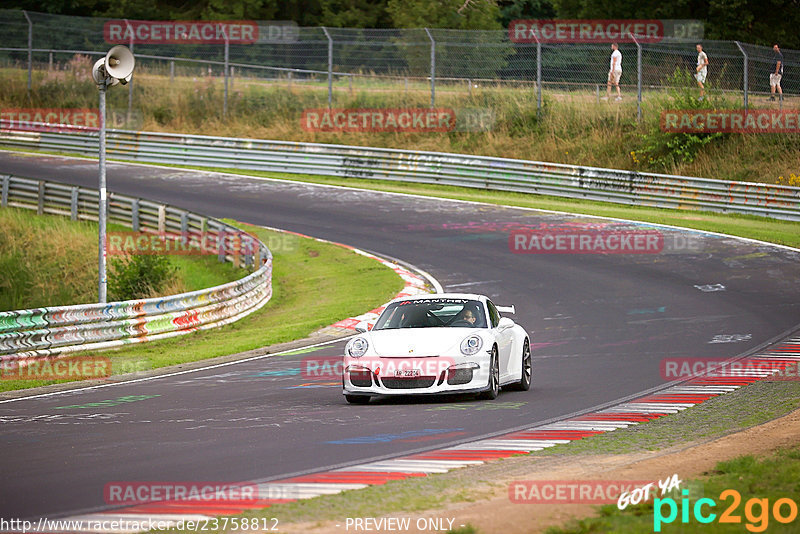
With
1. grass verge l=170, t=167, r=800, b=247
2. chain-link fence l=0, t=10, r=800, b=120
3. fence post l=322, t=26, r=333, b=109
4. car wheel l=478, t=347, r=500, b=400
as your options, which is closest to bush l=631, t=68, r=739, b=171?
chain-link fence l=0, t=10, r=800, b=120

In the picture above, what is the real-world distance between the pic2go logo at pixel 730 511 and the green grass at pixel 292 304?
1013 centimetres

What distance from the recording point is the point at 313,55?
40594 mm

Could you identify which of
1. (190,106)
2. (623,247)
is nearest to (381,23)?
(190,106)

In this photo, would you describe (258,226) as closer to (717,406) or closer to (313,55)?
(313,55)

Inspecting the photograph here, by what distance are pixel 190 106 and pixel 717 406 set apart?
36800 millimetres

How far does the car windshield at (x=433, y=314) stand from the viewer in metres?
12.9

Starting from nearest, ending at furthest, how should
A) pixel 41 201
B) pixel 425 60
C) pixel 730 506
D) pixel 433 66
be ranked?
pixel 730 506 → pixel 41 201 → pixel 433 66 → pixel 425 60

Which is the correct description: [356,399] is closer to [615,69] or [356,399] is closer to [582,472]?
[582,472]

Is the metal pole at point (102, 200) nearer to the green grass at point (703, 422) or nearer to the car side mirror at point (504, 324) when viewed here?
the car side mirror at point (504, 324)

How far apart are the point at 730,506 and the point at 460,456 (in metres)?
2.81

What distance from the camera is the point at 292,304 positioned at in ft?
75.4

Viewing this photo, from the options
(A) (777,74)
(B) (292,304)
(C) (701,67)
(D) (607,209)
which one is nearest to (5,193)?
(B) (292,304)

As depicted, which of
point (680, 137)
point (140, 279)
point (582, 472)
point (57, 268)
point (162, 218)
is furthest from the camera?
point (680, 137)

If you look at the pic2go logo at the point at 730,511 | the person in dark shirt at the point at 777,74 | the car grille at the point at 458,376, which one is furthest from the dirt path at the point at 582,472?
the person in dark shirt at the point at 777,74
